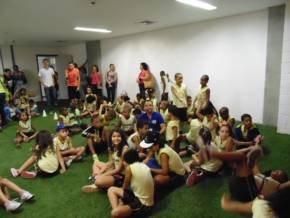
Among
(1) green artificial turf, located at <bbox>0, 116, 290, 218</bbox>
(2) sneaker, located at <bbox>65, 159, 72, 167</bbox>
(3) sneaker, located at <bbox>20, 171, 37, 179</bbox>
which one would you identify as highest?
(2) sneaker, located at <bbox>65, 159, 72, 167</bbox>

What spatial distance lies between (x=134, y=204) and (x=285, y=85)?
3.82 metres

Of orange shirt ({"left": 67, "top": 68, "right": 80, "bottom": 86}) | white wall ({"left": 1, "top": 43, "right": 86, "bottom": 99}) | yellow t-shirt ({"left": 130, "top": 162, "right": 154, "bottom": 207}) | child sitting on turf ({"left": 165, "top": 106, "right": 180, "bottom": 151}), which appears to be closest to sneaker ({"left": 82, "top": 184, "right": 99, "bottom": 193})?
yellow t-shirt ({"left": 130, "top": 162, "right": 154, "bottom": 207})

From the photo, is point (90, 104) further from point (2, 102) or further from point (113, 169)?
point (113, 169)

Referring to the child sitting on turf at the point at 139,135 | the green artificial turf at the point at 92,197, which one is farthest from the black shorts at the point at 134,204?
the child sitting on turf at the point at 139,135

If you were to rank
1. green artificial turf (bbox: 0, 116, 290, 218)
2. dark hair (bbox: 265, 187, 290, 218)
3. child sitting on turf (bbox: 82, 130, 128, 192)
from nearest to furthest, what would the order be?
dark hair (bbox: 265, 187, 290, 218), green artificial turf (bbox: 0, 116, 290, 218), child sitting on turf (bbox: 82, 130, 128, 192)

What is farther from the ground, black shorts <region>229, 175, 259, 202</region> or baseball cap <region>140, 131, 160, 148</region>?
baseball cap <region>140, 131, 160, 148</region>

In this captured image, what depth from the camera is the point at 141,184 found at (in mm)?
2438

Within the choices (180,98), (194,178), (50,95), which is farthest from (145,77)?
(194,178)

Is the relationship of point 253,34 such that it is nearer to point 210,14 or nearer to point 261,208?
point 210,14

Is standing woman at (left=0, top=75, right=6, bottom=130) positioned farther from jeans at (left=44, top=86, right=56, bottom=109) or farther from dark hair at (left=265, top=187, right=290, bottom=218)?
dark hair at (left=265, top=187, right=290, bottom=218)

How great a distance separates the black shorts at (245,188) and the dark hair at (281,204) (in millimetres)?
642

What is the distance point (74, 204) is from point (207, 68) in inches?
196

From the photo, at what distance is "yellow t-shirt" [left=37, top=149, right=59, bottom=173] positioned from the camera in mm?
3506

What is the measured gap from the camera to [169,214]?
261 cm
